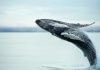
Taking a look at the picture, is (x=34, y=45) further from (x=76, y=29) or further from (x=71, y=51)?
(x=76, y=29)

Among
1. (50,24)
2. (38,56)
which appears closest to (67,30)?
(50,24)

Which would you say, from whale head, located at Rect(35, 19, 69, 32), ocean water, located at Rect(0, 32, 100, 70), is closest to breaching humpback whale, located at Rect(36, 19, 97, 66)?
whale head, located at Rect(35, 19, 69, 32)

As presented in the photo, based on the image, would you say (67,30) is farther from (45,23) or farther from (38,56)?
(38,56)

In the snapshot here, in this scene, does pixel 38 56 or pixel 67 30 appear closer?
pixel 67 30

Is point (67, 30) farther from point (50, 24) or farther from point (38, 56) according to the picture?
point (38, 56)

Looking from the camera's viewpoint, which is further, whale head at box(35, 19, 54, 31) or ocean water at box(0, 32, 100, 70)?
ocean water at box(0, 32, 100, 70)

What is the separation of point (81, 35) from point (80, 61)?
97 cm

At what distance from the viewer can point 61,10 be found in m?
4.62

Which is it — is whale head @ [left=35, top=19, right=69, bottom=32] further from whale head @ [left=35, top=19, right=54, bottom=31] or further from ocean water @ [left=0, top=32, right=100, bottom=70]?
ocean water @ [left=0, top=32, right=100, bottom=70]

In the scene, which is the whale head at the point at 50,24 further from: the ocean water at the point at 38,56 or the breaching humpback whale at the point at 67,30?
the ocean water at the point at 38,56

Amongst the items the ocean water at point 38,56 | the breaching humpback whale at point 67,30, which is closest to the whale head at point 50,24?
the breaching humpback whale at point 67,30

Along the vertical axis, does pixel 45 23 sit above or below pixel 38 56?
above

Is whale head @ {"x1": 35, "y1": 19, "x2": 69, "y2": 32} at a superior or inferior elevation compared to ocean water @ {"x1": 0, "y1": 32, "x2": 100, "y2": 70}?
superior

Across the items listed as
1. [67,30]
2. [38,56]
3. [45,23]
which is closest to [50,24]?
[45,23]
